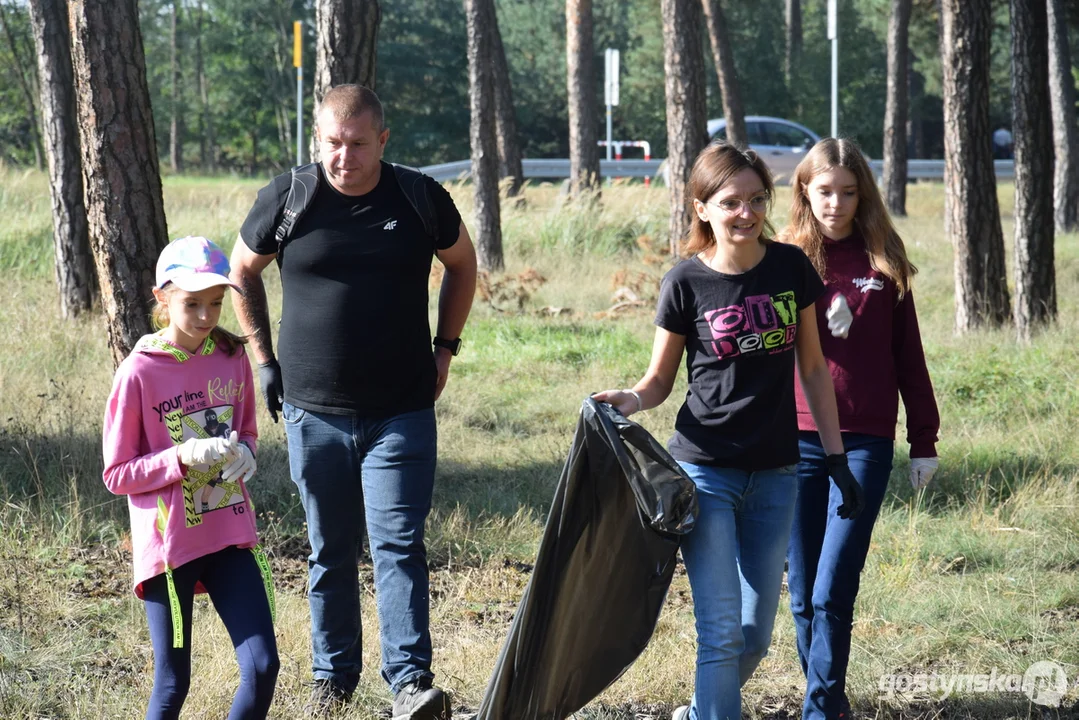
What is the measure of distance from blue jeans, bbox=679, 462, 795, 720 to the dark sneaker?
119cm

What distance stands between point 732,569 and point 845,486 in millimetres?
471

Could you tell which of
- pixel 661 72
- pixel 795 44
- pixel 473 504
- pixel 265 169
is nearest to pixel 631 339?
pixel 473 504

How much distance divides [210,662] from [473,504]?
2433mm

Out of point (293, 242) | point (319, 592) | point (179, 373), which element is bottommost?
point (319, 592)

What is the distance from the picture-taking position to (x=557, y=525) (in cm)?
334

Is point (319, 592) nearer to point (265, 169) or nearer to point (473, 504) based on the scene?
point (473, 504)

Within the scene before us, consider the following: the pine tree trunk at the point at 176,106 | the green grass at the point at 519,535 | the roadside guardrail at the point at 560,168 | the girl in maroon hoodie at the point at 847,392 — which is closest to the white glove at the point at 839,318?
the girl in maroon hoodie at the point at 847,392

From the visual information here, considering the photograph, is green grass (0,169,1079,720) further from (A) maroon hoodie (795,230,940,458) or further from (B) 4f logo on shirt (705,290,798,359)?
(B) 4f logo on shirt (705,290,798,359)

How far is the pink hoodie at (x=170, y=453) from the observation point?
10.1 feet

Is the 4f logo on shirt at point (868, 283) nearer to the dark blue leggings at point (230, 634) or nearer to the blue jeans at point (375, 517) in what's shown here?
the blue jeans at point (375, 517)

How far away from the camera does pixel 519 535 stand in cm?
606

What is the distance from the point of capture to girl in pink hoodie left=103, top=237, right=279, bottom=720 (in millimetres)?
3078

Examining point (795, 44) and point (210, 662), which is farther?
point (795, 44)

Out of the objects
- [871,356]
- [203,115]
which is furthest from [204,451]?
Result: [203,115]
